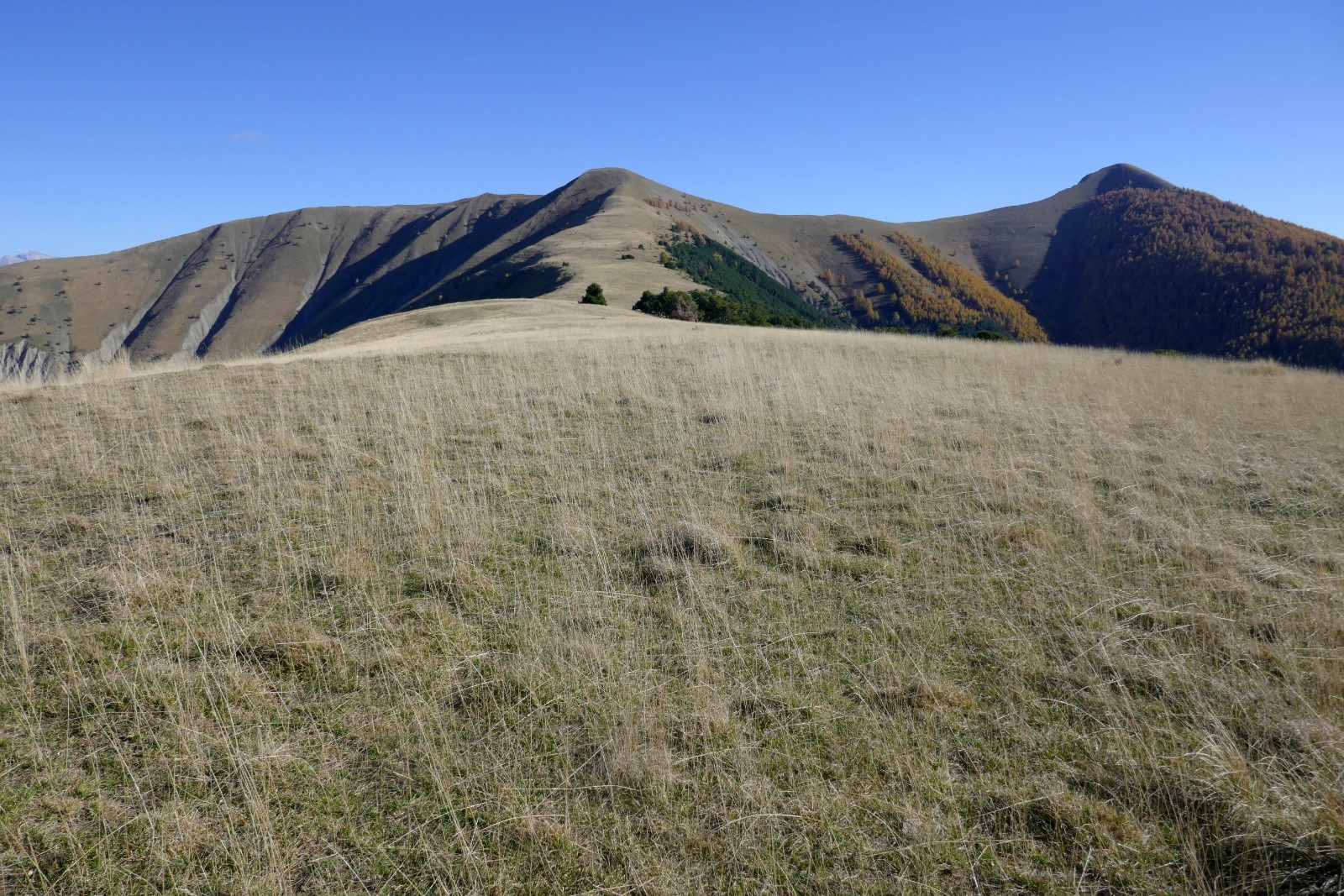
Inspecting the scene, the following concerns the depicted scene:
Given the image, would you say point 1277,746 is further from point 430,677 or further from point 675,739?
point 430,677

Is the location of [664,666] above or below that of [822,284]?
below

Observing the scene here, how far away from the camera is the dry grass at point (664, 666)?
2.73 meters

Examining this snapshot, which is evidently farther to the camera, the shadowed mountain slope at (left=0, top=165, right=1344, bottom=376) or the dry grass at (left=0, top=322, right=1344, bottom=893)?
the shadowed mountain slope at (left=0, top=165, right=1344, bottom=376)

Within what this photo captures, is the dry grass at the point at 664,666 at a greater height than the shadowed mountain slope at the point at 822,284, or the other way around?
the shadowed mountain slope at the point at 822,284

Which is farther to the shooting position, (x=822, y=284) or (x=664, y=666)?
(x=822, y=284)

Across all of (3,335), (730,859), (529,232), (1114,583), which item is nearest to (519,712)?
(730,859)

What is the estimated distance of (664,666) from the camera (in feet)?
12.9

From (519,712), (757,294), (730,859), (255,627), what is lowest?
(730,859)

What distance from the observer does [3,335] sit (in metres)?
140

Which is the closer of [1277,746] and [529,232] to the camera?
[1277,746]

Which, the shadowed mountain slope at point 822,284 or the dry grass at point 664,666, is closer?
the dry grass at point 664,666

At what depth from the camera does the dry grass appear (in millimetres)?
2727

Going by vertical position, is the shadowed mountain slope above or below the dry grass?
above

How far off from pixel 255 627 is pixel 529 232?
168896 mm
